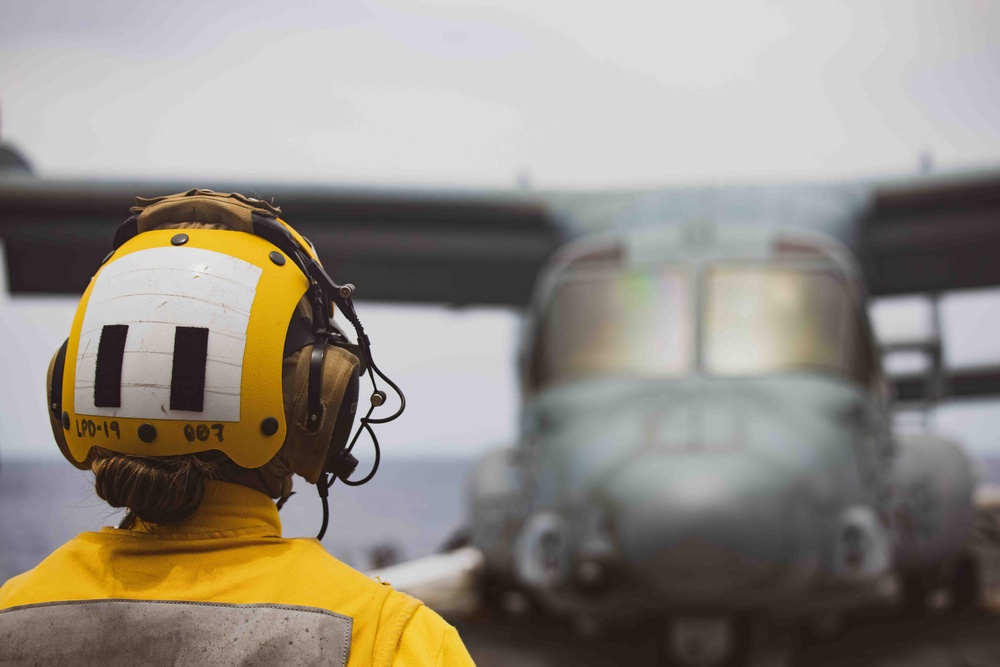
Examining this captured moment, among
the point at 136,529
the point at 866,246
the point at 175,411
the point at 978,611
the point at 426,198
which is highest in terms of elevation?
the point at 426,198

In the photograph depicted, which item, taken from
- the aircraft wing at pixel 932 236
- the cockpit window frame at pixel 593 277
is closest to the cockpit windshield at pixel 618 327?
the cockpit window frame at pixel 593 277

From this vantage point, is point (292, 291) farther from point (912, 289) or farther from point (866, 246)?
point (912, 289)

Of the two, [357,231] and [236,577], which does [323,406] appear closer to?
[236,577]

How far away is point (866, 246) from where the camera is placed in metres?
6.55

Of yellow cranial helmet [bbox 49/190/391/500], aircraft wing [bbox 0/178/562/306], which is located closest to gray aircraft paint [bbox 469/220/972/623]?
aircraft wing [bbox 0/178/562/306]

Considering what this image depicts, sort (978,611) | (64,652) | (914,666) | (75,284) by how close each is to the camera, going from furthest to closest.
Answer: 1. (75,284)
2. (978,611)
3. (914,666)
4. (64,652)

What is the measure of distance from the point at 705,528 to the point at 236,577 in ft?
8.77

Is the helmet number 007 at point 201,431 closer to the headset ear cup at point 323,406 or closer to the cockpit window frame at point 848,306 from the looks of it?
the headset ear cup at point 323,406

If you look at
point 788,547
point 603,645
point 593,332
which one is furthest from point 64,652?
point 603,645

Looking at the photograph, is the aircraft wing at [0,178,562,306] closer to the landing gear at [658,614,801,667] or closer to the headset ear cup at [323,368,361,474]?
the landing gear at [658,614,801,667]

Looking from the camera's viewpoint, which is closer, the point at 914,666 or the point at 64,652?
the point at 64,652

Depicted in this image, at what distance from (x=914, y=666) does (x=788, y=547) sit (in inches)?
86.9

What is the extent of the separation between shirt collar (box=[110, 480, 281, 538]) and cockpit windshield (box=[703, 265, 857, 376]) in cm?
339

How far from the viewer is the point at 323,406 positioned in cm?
124
